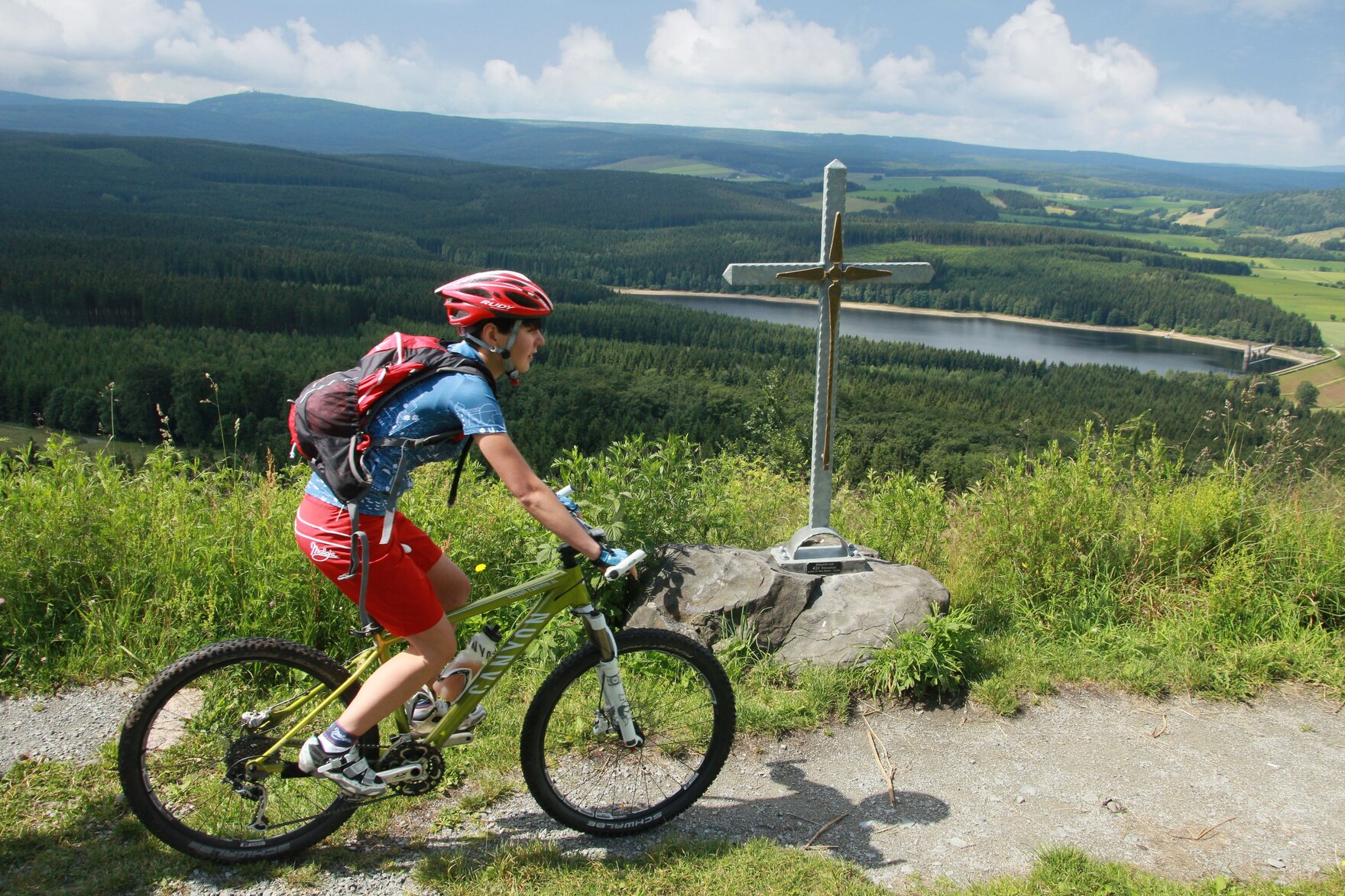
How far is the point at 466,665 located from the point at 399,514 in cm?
62

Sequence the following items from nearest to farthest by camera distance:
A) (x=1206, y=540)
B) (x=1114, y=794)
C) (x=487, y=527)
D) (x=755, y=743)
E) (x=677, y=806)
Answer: (x=677, y=806), (x=1114, y=794), (x=755, y=743), (x=487, y=527), (x=1206, y=540)

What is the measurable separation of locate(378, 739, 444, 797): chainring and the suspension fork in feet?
2.16

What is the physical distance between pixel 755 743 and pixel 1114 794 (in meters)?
1.57

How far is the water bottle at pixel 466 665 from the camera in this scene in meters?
3.15

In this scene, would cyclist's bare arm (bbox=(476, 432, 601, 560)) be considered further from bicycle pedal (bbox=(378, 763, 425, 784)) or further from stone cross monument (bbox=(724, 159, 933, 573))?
stone cross monument (bbox=(724, 159, 933, 573))

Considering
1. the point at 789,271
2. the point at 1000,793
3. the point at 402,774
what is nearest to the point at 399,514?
the point at 402,774

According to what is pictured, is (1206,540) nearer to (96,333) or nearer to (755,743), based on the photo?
(755,743)

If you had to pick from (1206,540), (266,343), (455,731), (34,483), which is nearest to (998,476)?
(1206,540)

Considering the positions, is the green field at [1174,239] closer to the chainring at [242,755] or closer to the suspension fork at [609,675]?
the suspension fork at [609,675]

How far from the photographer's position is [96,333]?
63.3 meters

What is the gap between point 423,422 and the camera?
273 centimetres

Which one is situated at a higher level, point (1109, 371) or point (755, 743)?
point (755, 743)

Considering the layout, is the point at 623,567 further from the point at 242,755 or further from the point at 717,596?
the point at 717,596

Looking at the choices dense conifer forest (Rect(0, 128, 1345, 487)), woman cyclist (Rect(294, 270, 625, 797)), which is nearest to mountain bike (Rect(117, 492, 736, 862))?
woman cyclist (Rect(294, 270, 625, 797))
